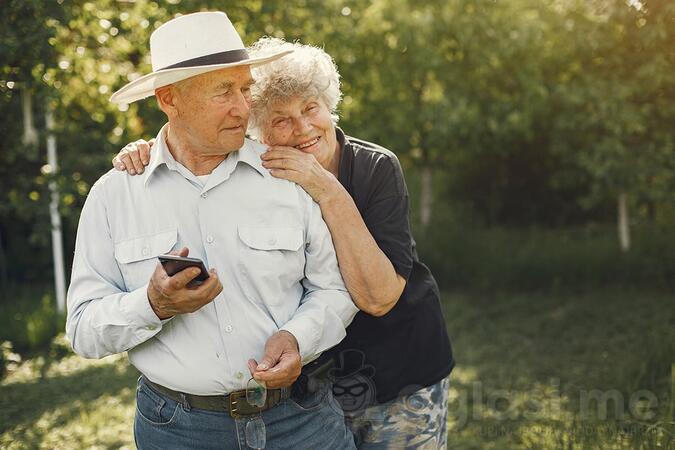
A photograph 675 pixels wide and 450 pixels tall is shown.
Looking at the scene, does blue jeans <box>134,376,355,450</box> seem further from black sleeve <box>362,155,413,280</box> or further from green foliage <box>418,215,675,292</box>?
green foliage <box>418,215,675,292</box>

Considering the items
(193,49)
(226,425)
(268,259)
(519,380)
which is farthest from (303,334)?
(519,380)

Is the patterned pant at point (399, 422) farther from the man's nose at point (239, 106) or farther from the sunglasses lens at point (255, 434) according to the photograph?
the man's nose at point (239, 106)

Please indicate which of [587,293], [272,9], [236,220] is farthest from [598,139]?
[236,220]

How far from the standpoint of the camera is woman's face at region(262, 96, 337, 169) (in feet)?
8.00

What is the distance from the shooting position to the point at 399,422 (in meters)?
2.56

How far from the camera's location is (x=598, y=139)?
841 centimetres

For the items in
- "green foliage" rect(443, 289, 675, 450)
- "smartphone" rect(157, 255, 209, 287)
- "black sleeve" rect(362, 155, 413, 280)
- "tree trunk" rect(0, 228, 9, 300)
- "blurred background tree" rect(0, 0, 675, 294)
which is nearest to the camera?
"smartphone" rect(157, 255, 209, 287)

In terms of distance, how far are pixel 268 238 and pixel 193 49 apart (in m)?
0.57

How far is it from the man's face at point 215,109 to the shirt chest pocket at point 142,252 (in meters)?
0.27

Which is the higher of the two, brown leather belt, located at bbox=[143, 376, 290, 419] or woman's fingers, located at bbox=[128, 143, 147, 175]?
woman's fingers, located at bbox=[128, 143, 147, 175]

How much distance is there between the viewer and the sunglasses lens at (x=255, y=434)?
2121 mm

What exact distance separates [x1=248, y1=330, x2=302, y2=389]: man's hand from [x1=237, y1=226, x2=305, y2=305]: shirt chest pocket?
0.12 metres

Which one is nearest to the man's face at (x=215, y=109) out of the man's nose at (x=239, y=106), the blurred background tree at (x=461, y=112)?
the man's nose at (x=239, y=106)

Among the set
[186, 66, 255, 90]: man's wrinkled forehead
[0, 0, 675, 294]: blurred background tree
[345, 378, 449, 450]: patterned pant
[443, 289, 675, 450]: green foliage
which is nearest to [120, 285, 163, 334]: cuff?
[186, 66, 255, 90]: man's wrinkled forehead
